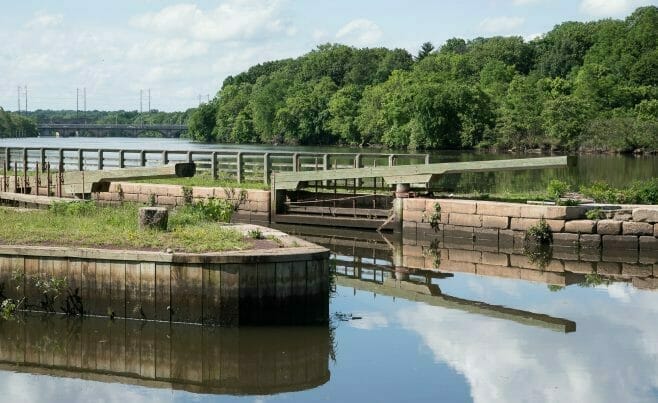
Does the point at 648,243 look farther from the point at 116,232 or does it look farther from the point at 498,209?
the point at 116,232

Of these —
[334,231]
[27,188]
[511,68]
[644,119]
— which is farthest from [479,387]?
[511,68]

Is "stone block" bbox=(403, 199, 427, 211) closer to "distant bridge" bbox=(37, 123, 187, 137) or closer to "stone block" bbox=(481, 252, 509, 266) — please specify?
"stone block" bbox=(481, 252, 509, 266)

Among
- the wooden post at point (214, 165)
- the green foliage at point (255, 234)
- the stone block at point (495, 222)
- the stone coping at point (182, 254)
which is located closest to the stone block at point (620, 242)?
the stone block at point (495, 222)

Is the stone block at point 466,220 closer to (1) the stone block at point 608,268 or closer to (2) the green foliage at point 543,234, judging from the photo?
(2) the green foliage at point 543,234

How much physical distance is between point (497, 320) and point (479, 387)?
4.06m

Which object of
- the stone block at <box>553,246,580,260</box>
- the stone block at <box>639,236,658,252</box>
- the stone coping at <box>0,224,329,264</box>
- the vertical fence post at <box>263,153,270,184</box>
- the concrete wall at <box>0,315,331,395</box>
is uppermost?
the vertical fence post at <box>263,153,270,184</box>

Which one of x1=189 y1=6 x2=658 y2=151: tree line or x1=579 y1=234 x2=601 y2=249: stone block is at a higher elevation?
x1=189 y1=6 x2=658 y2=151: tree line

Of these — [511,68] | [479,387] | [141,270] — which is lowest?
[479,387]

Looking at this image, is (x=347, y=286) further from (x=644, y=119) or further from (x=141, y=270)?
(x=644, y=119)

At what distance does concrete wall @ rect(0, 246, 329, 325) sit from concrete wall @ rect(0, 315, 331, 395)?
0.69 feet

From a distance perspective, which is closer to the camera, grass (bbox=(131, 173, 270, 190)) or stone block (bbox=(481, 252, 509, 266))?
stone block (bbox=(481, 252, 509, 266))

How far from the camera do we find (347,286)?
20234 millimetres

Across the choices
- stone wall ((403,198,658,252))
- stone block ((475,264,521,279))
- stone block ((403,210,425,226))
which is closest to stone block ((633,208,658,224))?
stone wall ((403,198,658,252))

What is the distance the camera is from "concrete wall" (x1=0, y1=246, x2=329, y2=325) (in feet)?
48.4
